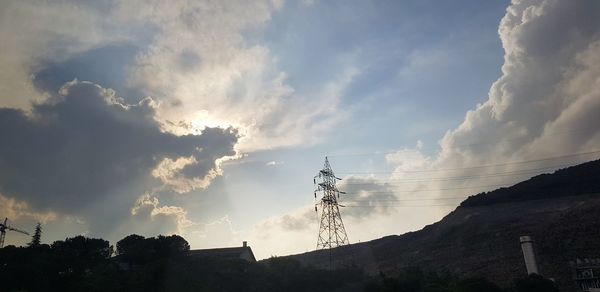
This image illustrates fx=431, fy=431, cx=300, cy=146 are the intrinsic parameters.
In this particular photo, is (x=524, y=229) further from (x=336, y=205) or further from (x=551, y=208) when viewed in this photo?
(x=336, y=205)

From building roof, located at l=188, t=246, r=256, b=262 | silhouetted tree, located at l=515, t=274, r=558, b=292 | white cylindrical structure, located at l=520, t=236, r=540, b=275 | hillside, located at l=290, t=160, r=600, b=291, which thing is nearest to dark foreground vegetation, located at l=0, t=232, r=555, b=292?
silhouetted tree, located at l=515, t=274, r=558, b=292

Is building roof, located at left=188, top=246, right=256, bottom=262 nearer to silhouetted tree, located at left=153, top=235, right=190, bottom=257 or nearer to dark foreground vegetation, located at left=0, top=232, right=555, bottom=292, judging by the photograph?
silhouetted tree, located at left=153, top=235, right=190, bottom=257

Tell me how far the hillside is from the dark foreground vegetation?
56.2 ft

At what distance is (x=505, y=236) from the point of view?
79125mm

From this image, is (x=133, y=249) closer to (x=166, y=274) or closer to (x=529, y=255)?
(x=166, y=274)

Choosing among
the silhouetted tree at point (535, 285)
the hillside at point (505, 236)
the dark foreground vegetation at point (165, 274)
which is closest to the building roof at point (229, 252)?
the dark foreground vegetation at point (165, 274)

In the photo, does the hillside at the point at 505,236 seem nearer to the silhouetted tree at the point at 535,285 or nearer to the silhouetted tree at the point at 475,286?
the silhouetted tree at the point at 535,285

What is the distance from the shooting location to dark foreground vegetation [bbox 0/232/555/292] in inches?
1977

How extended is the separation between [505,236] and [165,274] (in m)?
60.0

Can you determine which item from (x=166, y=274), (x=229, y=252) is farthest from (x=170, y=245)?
(x=166, y=274)

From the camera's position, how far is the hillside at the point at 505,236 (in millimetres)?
67750

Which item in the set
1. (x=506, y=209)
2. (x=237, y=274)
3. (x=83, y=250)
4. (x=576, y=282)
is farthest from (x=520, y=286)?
(x=83, y=250)

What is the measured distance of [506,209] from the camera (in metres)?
95.8

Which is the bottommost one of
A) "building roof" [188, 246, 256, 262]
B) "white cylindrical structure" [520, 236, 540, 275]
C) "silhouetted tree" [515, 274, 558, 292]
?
"silhouetted tree" [515, 274, 558, 292]
